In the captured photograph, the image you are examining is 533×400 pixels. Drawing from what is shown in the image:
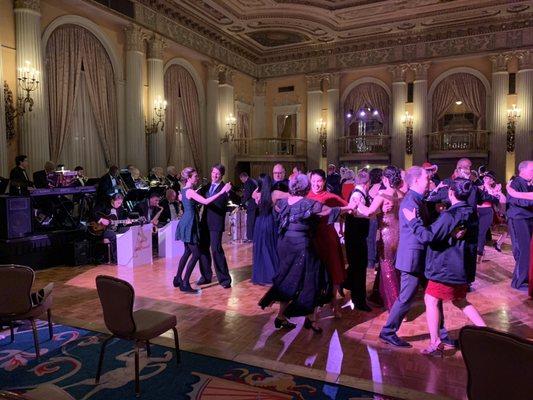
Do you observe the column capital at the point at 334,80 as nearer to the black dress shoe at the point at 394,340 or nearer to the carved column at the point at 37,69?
the carved column at the point at 37,69

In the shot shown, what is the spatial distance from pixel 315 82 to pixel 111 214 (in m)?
11.4

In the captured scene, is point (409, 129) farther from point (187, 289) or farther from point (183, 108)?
point (187, 289)

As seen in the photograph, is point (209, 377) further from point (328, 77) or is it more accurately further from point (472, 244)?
point (328, 77)

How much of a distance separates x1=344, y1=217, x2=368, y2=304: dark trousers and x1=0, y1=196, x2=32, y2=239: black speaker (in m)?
4.93

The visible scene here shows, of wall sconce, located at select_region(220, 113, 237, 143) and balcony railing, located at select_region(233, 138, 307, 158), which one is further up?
wall sconce, located at select_region(220, 113, 237, 143)

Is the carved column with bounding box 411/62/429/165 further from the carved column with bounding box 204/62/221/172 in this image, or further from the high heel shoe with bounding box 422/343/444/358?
the high heel shoe with bounding box 422/343/444/358

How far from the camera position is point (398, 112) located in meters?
15.0

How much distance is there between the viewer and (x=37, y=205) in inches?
292

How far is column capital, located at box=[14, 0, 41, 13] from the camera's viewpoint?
8320mm

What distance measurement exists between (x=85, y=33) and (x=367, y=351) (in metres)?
9.83

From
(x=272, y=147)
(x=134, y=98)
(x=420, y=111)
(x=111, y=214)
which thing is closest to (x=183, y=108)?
(x=134, y=98)

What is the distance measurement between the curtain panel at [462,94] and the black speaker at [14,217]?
43.5 ft

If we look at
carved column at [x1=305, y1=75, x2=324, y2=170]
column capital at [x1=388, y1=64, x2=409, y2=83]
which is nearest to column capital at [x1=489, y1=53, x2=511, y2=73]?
column capital at [x1=388, y1=64, x2=409, y2=83]

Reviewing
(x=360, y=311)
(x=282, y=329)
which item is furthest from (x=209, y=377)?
(x=360, y=311)
